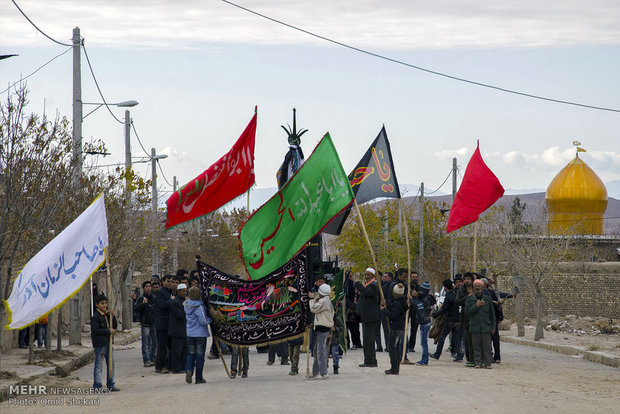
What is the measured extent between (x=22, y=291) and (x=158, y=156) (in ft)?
96.4

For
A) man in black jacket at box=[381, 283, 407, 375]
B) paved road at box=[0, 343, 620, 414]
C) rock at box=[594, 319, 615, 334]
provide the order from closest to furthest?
paved road at box=[0, 343, 620, 414] → man in black jacket at box=[381, 283, 407, 375] → rock at box=[594, 319, 615, 334]

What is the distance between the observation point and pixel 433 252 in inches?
2478

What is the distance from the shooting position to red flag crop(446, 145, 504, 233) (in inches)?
860

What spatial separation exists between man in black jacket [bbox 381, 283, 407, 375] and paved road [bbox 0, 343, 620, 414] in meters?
0.29

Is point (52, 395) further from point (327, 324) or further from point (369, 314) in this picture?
point (369, 314)

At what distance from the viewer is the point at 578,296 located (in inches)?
1841

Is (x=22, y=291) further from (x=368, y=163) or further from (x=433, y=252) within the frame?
(x=433, y=252)

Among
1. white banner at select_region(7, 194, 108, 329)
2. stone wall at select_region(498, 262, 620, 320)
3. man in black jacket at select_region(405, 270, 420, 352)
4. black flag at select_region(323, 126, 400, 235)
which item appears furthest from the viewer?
stone wall at select_region(498, 262, 620, 320)

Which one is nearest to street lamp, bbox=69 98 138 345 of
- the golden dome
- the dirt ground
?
the dirt ground

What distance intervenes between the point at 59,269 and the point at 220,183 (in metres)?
5.36

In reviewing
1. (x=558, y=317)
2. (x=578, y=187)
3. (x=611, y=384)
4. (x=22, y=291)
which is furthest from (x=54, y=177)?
(x=578, y=187)

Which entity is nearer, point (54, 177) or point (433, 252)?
point (54, 177)

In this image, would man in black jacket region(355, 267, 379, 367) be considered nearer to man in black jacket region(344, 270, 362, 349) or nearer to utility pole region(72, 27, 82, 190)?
man in black jacket region(344, 270, 362, 349)

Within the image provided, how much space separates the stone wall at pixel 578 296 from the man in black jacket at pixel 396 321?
Result: 29367 mm
